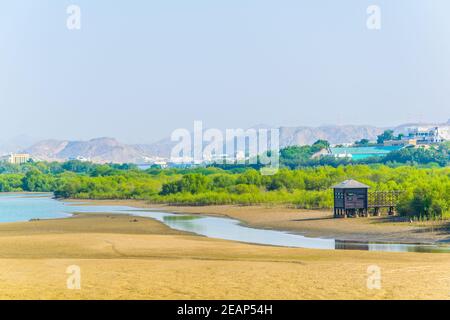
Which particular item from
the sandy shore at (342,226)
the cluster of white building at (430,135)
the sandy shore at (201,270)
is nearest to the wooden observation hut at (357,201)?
the sandy shore at (342,226)

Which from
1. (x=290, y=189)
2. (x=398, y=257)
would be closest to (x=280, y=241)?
(x=398, y=257)

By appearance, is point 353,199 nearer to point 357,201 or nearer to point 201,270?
point 357,201

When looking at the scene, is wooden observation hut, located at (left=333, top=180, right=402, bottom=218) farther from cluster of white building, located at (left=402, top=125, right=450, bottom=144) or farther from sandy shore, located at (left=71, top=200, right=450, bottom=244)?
cluster of white building, located at (left=402, top=125, right=450, bottom=144)

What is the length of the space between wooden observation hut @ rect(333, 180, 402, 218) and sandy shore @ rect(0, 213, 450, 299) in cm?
1411

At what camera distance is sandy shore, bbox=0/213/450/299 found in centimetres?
2114

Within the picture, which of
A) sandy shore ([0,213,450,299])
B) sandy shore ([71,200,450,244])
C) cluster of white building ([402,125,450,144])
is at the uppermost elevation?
cluster of white building ([402,125,450,144])

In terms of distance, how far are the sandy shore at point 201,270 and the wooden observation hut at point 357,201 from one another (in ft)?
46.3

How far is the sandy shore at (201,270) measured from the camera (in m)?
21.1

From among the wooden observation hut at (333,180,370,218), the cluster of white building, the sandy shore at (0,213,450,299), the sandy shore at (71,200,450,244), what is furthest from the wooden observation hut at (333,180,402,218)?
the cluster of white building

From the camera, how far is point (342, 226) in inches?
1858

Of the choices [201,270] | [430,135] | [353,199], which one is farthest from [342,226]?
[430,135]

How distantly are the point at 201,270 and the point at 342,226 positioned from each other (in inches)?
872

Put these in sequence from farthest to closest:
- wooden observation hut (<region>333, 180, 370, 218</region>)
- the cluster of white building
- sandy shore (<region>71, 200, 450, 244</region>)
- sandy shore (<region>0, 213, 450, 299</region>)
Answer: the cluster of white building < wooden observation hut (<region>333, 180, 370, 218</region>) < sandy shore (<region>71, 200, 450, 244</region>) < sandy shore (<region>0, 213, 450, 299</region>)
